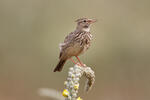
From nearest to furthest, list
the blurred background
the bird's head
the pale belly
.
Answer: the bird's head → the pale belly → the blurred background

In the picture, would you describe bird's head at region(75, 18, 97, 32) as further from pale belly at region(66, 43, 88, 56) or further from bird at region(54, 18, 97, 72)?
pale belly at region(66, 43, 88, 56)

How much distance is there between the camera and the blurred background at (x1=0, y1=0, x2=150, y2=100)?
8.34 metres

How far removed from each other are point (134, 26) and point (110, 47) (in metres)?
1.08

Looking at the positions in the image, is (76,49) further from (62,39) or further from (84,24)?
(62,39)

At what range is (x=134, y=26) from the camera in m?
10.2

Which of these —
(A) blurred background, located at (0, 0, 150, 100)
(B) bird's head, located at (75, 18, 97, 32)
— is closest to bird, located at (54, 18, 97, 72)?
(B) bird's head, located at (75, 18, 97, 32)

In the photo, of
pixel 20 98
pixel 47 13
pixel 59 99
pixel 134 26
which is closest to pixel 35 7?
pixel 47 13

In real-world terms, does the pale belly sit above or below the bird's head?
below

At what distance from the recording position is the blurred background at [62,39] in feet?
27.3

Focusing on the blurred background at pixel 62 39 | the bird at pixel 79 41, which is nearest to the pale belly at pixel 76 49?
the bird at pixel 79 41

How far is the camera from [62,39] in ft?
29.6

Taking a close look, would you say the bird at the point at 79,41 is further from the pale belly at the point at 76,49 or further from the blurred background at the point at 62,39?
the blurred background at the point at 62,39

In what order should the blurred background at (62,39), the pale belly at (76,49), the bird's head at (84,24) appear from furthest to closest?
1. the blurred background at (62,39)
2. the pale belly at (76,49)
3. the bird's head at (84,24)

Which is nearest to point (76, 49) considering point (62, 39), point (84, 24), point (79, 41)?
point (79, 41)
